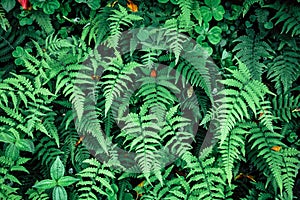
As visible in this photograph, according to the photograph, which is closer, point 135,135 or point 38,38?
point 135,135

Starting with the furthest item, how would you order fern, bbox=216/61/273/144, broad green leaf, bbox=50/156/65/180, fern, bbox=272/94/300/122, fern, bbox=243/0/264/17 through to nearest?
fern, bbox=272/94/300/122 < fern, bbox=243/0/264/17 < broad green leaf, bbox=50/156/65/180 < fern, bbox=216/61/273/144

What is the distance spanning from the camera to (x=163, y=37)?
11.6 feet

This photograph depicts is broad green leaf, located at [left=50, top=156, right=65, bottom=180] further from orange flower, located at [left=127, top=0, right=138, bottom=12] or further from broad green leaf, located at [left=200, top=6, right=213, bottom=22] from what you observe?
broad green leaf, located at [left=200, top=6, right=213, bottom=22]

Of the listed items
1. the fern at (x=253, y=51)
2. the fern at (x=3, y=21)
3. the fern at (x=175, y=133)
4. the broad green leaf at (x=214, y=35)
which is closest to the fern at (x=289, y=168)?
the fern at (x=253, y=51)

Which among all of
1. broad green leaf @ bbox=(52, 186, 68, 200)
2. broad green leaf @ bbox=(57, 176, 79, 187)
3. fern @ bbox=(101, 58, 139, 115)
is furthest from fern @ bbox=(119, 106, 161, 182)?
broad green leaf @ bbox=(52, 186, 68, 200)

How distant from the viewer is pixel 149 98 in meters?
3.48

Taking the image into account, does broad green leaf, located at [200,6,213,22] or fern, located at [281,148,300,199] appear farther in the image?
broad green leaf, located at [200,6,213,22]

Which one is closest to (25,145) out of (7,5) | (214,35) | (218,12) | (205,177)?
(7,5)

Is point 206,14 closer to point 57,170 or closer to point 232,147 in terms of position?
point 232,147

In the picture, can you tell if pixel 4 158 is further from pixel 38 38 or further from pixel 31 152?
pixel 38 38

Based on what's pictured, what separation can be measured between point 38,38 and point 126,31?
0.78 meters

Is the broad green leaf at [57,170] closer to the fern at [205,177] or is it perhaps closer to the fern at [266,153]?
the fern at [205,177]

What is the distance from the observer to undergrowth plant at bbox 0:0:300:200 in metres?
3.40

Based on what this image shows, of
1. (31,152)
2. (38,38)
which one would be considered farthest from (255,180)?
(38,38)
